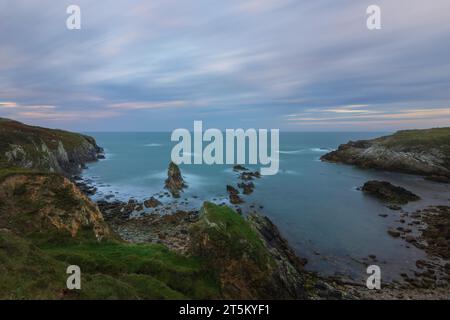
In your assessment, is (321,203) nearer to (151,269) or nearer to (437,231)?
(437,231)

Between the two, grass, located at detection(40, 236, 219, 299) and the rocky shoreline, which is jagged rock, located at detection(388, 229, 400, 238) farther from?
grass, located at detection(40, 236, 219, 299)

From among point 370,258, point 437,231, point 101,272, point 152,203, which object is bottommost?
point 370,258

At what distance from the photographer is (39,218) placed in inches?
842

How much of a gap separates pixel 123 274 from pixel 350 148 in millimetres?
123793

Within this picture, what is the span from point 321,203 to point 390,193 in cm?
1565

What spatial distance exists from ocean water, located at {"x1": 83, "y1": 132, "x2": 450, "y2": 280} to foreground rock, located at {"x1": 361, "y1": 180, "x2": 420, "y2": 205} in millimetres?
2112

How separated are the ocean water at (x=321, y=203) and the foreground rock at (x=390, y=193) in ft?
6.93

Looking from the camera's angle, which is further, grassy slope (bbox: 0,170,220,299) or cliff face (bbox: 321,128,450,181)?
cliff face (bbox: 321,128,450,181)

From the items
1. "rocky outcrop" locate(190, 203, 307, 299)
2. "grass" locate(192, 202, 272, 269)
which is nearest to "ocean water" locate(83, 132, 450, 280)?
"rocky outcrop" locate(190, 203, 307, 299)

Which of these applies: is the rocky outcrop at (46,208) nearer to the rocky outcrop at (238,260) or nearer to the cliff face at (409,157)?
the rocky outcrop at (238,260)

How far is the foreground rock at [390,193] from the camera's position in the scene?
55.3 m

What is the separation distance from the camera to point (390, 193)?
189 feet

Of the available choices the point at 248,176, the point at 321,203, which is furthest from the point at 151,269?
the point at 248,176

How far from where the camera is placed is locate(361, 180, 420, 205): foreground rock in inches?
2176
